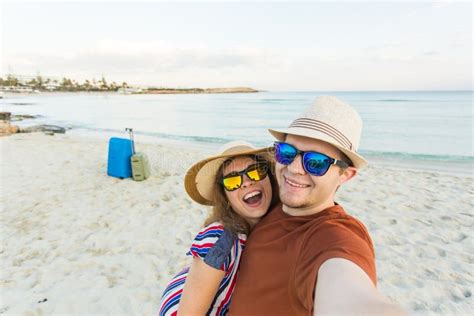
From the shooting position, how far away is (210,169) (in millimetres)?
1829

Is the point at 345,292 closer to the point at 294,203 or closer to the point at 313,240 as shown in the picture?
the point at 313,240

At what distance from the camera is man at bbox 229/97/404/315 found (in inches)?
40.2

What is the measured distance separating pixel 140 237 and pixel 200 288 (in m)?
2.87

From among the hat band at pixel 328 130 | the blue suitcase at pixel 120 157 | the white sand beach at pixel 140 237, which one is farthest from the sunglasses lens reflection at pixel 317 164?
the blue suitcase at pixel 120 157

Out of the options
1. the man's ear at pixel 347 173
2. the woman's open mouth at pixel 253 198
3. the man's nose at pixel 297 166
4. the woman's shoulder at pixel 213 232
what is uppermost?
the man's nose at pixel 297 166

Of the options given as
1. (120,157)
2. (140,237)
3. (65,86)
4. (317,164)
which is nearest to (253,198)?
(317,164)

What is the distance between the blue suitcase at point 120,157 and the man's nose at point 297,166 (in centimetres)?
530

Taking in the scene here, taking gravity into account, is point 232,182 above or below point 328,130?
below

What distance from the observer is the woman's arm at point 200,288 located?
1384 millimetres

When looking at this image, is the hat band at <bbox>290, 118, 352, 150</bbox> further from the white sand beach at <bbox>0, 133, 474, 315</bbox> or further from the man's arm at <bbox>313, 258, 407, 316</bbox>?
the white sand beach at <bbox>0, 133, 474, 315</bbox>

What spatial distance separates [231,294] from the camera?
4.98ft

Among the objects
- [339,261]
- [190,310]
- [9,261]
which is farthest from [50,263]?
[339,261]

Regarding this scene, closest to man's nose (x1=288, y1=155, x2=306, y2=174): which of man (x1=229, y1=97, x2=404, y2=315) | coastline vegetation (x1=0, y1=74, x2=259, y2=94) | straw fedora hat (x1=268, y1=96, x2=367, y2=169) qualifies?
man (x1=229, y1=97, x2=404, y2=315)

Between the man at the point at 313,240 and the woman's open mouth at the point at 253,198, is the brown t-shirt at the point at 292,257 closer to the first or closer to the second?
the man at the point at 313,240
